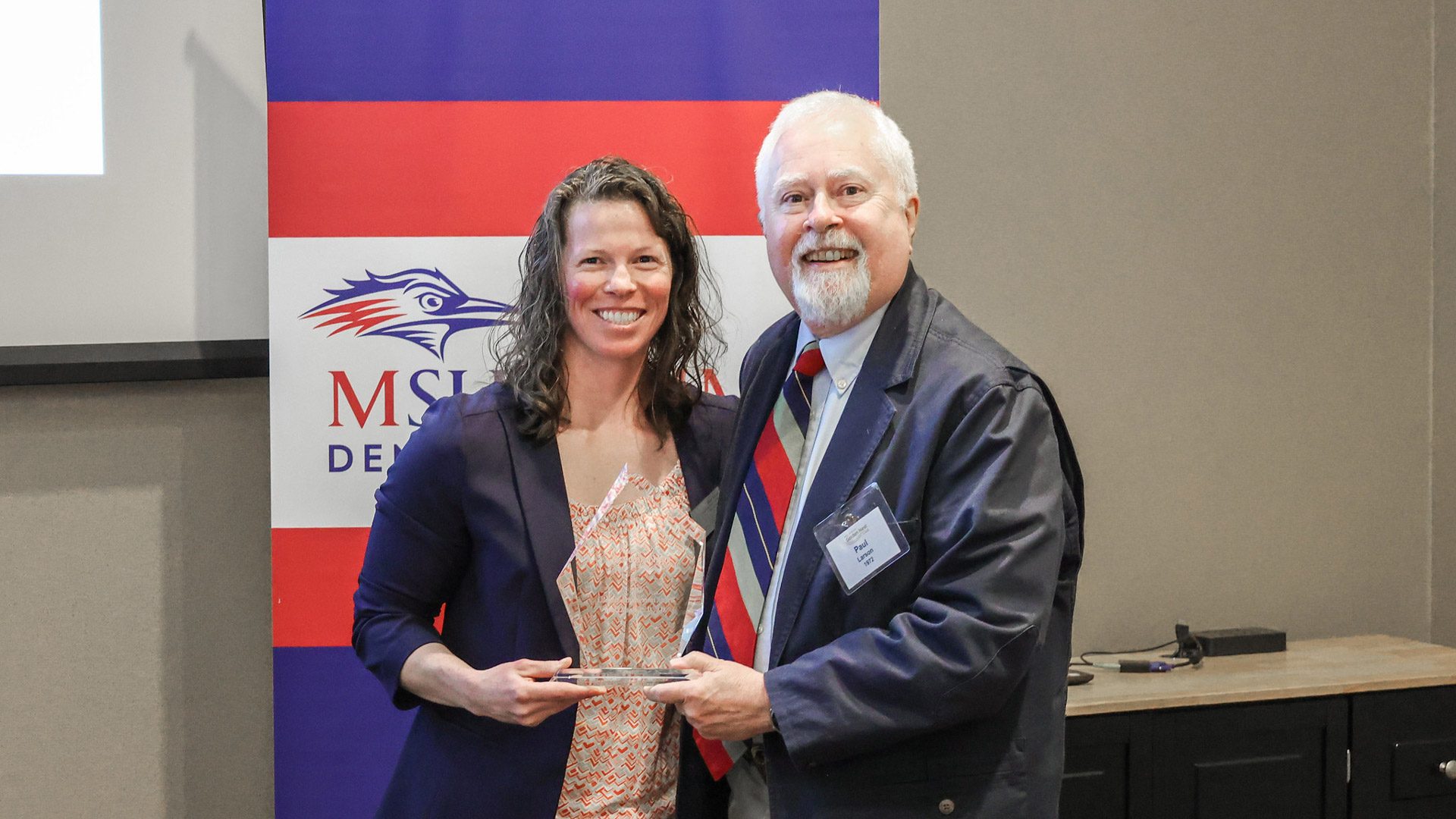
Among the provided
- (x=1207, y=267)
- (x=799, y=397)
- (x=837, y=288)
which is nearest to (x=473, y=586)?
(x=799, y=397)

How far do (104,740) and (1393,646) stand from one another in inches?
136

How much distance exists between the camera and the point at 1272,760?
2.79 meters

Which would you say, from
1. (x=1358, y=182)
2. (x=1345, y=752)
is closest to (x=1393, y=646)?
(x=1345, y=752)

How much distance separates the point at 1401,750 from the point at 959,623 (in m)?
2.18

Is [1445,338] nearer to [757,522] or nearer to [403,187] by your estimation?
[757,522]

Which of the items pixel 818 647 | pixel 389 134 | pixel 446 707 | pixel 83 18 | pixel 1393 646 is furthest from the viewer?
pixel 1393 646

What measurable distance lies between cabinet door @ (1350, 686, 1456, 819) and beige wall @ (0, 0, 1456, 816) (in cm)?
60

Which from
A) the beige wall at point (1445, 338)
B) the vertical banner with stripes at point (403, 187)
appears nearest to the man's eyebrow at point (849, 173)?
the vertical banner with stripes at point (403, 187)

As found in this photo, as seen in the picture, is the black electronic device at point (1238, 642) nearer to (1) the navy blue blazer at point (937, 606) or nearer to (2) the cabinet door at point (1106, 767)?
(2) the cabinet door at point (1106, 767)

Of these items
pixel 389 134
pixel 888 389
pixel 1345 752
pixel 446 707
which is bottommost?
pixel 1345 752

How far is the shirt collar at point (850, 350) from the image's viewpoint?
1.59m

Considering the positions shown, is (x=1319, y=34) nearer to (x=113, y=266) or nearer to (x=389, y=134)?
(x=389, y=134)

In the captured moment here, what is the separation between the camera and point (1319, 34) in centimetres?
345

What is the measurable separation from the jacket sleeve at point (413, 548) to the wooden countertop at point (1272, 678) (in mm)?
1552
